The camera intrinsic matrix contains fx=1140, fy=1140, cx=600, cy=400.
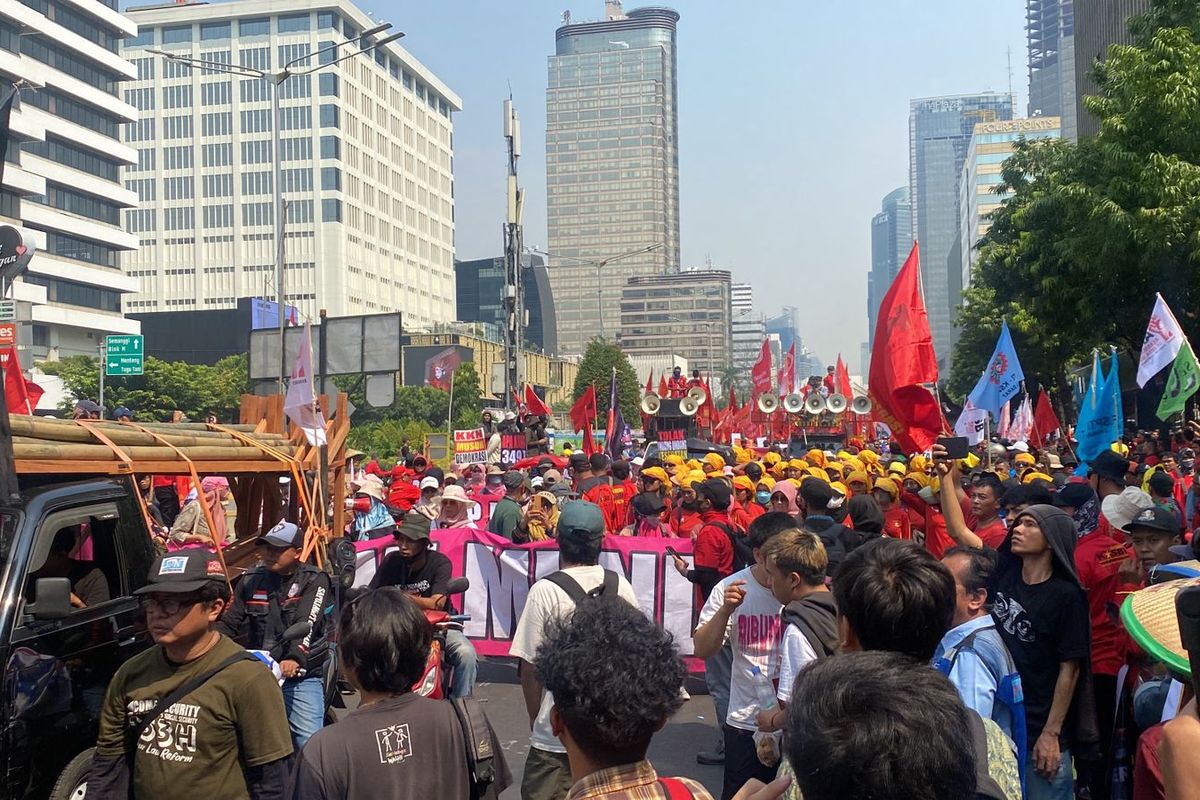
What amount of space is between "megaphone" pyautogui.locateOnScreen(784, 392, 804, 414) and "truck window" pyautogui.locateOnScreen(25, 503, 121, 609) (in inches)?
1204

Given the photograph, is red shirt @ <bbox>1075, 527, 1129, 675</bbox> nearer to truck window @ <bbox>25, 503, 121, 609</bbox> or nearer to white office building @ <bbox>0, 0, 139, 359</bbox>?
truck window @ <bbox>25, 503, 121, 609</bbox>

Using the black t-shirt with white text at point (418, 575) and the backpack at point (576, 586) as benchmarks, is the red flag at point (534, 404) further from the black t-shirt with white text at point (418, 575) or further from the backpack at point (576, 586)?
the backpack at point (576, 586)

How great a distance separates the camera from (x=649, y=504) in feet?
28.9

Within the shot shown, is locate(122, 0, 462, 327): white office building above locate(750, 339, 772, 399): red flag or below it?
above

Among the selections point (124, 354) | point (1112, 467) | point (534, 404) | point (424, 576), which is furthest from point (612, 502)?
point (124, 354)

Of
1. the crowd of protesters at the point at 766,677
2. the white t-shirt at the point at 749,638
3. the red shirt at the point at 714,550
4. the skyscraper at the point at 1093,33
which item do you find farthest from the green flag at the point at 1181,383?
the skyscraper at the point at 1093,33

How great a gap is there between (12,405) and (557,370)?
413 feet

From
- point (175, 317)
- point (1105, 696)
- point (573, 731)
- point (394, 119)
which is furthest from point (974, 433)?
point (394, 119)

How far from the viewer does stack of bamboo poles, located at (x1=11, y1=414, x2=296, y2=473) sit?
530cm

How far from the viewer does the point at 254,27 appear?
359ft

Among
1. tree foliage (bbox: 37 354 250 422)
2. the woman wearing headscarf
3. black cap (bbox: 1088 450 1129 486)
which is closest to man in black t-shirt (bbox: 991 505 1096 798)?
black cap (bbox: 1088 450 1129 486)

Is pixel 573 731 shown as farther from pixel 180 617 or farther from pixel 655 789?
pixel 180 617

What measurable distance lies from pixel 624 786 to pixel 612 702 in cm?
18

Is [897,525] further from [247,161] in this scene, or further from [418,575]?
[247,161]
